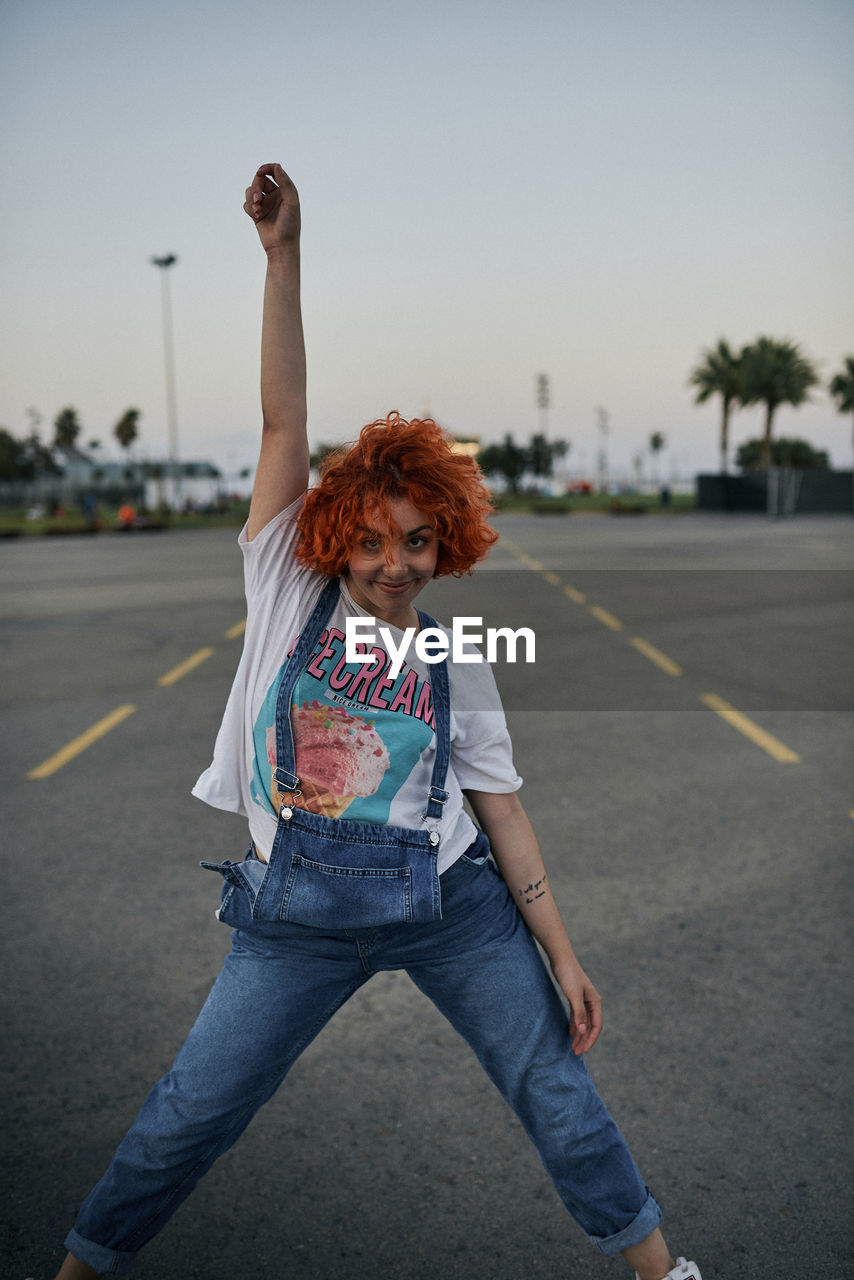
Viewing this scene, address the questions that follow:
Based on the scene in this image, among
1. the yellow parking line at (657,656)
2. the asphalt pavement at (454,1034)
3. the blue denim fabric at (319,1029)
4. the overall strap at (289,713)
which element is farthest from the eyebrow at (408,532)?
the yellow parking line at (657,656)

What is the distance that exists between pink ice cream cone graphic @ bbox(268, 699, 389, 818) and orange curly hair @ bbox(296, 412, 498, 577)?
0.29 meters

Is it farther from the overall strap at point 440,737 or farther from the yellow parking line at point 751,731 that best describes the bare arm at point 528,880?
the yellow parking line at point 751,731

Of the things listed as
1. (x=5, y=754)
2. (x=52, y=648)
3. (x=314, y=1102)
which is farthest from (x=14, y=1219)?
(x=52, y=648)

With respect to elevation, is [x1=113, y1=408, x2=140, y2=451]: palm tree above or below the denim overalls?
above

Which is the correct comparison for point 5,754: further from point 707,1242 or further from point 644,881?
point 707,1242

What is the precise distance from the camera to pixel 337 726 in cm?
206

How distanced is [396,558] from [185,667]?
335 inches

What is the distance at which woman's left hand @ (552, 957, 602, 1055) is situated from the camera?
2.16 meters

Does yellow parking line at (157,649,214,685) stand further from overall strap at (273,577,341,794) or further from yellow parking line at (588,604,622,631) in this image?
overall strap at (273,577,341,794)

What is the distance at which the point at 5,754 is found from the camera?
23.3 ft

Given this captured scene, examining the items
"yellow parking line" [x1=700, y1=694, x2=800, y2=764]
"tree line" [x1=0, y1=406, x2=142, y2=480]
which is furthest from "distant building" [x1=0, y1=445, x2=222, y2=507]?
"yellow parking line" [x1=700, y1=694, x2=800, y2=764]

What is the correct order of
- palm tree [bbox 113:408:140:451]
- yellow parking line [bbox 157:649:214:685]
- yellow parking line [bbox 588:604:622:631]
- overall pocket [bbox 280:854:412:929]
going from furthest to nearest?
1. palm tree [bbox 113:408:140:451]
2. yellow parking line [bbox 588:604:622:631]
3. yellow parking line [bbox 157:649:214:685]
4. overall pocket [bbox 280:854:412:929]

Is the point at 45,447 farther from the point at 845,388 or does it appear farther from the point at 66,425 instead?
the point at 845,388

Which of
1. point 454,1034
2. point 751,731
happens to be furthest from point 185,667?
point 454,1034
